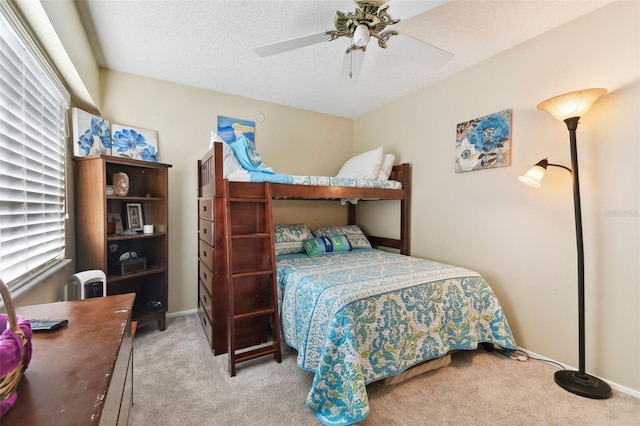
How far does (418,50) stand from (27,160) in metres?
2.38

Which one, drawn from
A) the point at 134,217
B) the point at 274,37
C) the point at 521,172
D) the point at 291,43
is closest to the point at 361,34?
the point at 291,43

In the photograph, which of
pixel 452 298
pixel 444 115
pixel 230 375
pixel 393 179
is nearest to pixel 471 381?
pixel 452 298

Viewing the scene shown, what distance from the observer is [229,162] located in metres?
2.35

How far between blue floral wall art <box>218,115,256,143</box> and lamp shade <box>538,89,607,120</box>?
109 inches

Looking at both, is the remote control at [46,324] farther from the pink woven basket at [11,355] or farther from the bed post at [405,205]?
the bed post at [405,205]

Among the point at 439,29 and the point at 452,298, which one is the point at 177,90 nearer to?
the point at 439,29

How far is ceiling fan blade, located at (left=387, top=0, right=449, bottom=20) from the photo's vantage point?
1578 millimetres

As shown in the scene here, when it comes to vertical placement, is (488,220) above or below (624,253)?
above

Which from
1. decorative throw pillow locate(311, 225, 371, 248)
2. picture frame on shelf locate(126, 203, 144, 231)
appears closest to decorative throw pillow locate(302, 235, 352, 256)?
decorative throw pillow locate(311, 225, 371, 248)

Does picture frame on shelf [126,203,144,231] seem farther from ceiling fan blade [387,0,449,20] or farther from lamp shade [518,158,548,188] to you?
lamp shade [518,158,548,188]

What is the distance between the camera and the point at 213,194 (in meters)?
2.17

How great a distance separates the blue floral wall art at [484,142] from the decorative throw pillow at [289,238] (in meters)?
1.77

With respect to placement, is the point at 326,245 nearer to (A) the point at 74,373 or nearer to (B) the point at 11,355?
(A) the point at 74,373

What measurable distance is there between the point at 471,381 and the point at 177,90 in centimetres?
368
